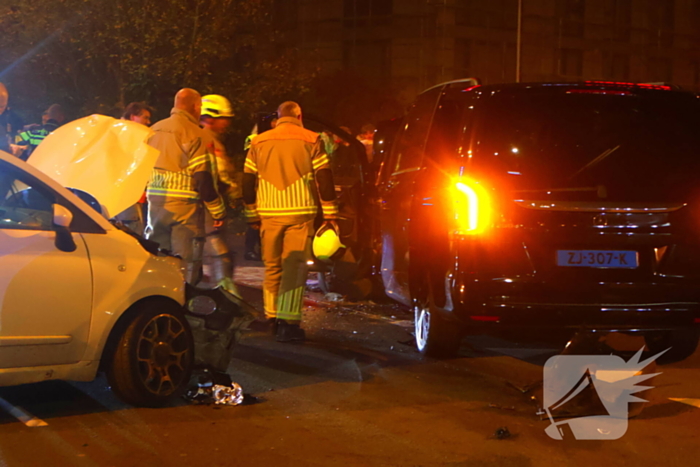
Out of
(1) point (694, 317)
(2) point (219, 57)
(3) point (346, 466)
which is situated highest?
(2) point (219, 57)

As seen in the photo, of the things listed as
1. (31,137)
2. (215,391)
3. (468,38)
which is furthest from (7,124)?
(468,38)

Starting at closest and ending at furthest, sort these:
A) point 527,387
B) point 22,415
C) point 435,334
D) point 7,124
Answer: point 22,415
point 527,387
point 435,334
point 7,124

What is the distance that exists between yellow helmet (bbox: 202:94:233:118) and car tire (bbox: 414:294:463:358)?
92.6 inches

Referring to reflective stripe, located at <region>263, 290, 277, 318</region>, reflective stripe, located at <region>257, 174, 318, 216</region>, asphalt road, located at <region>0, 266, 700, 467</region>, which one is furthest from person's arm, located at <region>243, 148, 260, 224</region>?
asphalt road, located at <region>0, 266, 700, 467</region>

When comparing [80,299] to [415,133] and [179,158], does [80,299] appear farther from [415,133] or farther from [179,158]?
[415,133]

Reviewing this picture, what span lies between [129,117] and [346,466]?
5708 mm

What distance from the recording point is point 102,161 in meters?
6.46

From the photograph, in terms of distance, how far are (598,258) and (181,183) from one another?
10.6 feet

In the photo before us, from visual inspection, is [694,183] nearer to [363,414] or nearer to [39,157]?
[363,414]

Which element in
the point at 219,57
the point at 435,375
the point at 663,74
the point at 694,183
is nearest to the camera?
the point at 694,183

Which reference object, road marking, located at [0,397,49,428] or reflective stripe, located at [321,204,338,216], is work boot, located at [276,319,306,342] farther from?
road marking, located at [0,397,49,428]

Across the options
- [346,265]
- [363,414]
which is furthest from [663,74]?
[363,414]

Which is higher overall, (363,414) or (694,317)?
(694,317)

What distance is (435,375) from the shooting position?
19.8 ft
